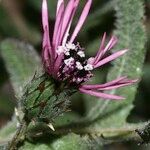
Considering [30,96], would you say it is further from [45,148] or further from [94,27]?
[94,27]

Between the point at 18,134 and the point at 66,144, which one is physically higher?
the point at 18,134

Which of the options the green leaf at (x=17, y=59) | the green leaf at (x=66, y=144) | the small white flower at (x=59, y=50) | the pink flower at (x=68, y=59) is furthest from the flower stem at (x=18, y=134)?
the green leaf at (x=17, y=59)

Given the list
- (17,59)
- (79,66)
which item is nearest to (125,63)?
(17,59)

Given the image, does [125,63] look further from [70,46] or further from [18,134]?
[18,134]

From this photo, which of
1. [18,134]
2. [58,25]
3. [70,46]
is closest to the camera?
[58,25]

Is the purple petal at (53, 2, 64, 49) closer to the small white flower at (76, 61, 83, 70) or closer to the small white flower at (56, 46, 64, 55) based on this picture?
the small white flower at (56, 46, 64, 55)

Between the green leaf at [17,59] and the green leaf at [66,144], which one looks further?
the green leaf at [17,59]

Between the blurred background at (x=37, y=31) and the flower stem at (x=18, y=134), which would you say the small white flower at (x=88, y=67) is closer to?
the flower stem at (x=18, y=134)

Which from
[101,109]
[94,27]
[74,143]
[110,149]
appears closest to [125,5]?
[101,109]
